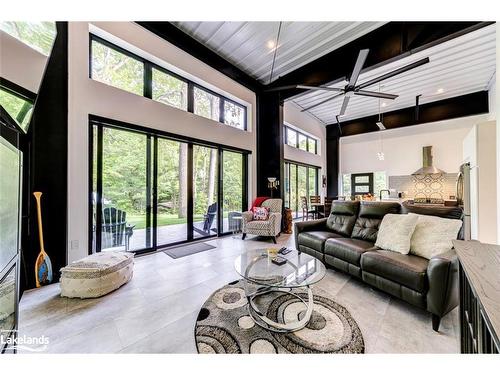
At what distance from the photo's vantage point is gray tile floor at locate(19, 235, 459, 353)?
4.99 ft

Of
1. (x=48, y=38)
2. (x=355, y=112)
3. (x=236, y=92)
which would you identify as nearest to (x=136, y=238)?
(x=48, y=38)

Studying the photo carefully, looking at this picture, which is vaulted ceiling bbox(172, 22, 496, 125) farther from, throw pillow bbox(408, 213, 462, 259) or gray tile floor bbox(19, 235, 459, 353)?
gray tile floor bbox(19, 235, 459, 353)

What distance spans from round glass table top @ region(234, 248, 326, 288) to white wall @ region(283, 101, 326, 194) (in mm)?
4933

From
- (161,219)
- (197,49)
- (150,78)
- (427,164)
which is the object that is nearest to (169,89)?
(150,78)

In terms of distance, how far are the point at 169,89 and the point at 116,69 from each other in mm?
926

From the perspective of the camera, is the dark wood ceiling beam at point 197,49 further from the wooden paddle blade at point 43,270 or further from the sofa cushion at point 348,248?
the sofa cushion at point 348,248

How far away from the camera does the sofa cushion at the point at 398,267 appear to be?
1.77 meters

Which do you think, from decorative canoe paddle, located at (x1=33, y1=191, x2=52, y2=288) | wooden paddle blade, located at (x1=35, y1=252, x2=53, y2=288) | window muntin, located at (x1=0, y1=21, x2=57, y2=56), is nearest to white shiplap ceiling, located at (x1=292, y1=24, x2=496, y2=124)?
window muntin, located at (x1=0, y1=21, x2=57, y2=56)

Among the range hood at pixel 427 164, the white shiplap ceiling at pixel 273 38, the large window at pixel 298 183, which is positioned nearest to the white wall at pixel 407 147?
the range hood at pixel 427 164

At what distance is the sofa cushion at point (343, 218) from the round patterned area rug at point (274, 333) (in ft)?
4.35

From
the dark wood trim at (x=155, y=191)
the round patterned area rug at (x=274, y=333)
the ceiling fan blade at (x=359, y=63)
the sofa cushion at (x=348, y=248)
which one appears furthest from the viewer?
the dark wood trim at (x=155, y=191)

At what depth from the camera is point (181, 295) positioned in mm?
2240

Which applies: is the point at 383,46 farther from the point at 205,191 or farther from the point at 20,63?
the point at 20,63

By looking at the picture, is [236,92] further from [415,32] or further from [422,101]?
[422,101]
